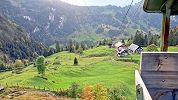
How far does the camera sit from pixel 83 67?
12600 centimetres

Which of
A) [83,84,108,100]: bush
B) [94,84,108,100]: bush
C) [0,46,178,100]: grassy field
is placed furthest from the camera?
[0,46,178,100]: grassy field

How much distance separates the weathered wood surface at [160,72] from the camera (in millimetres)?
7129

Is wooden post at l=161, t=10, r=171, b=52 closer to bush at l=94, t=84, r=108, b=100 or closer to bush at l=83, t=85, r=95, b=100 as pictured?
bush at l=94, t=84, r=108, b=100

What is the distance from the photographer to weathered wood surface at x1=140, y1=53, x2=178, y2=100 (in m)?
7.13

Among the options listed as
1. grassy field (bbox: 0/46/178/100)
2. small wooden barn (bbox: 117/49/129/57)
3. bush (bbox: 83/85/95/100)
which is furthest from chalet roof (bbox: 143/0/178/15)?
small wooden barn (bbox: 117/49/129/57)

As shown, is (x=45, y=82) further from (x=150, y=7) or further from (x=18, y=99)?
(x=150, y=7)

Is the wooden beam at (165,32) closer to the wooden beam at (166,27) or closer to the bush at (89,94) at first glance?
the wooden beam at (166,27)

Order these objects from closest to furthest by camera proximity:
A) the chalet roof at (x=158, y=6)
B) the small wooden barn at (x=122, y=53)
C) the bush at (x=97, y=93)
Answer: the chalet roof at (x=158, y=6), the bush at (x=97, y=93), the small wooden barn at (x=122, y=53)

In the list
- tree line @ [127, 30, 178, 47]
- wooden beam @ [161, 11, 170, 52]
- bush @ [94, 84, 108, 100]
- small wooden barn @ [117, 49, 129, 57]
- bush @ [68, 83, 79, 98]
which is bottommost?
bush @ [68, 83, 79, 98]

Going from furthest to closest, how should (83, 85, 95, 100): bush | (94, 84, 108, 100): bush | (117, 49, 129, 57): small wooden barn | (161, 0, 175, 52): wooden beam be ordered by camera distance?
(117, 49, 129, 57): small wooden barn, (83, 85, 95, 100): bush, (94, 84, 108, 100): bush, (161, 0, 175, 52): wooden beam

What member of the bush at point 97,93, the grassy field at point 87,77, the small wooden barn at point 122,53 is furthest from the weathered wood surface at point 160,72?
the small wooden barn at point 122,53

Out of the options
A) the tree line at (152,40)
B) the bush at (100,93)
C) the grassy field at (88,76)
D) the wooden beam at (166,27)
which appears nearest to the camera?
the wooden beam at (166,27)

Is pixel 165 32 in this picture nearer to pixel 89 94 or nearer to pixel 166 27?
pixel 166 27

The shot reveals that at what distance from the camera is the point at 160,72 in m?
7.17
